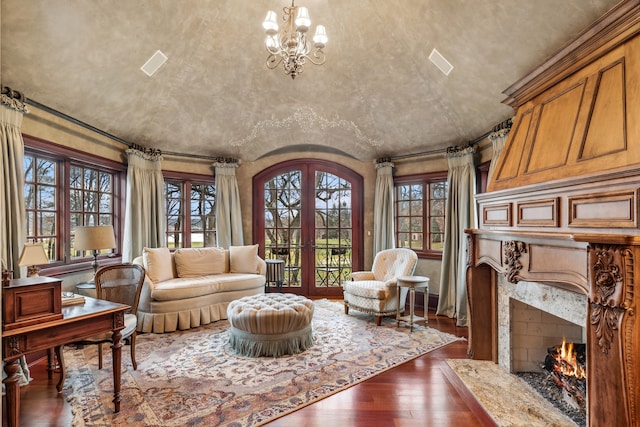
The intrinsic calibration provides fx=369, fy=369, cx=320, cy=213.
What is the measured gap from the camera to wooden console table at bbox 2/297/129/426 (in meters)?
2.14

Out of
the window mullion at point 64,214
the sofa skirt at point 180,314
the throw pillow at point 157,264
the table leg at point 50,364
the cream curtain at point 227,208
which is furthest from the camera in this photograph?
the cream curtain at point 227,208

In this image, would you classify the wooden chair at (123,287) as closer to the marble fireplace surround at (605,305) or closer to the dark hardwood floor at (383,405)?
the dark hardwood floor at (383,405)

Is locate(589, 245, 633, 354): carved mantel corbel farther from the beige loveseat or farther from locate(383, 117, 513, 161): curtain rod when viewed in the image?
the beige loveseat

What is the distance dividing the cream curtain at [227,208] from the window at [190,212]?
286 mm

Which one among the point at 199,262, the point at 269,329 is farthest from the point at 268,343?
the point at 199,262

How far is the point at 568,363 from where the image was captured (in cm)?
271

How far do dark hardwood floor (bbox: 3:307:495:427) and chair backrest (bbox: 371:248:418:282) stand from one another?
1.68m

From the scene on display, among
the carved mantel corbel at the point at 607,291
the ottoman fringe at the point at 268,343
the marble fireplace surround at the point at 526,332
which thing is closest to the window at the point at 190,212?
the ottoman fringe at the point at 268,343

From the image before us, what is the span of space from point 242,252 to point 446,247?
307cm

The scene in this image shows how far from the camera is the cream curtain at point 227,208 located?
6.33 meters

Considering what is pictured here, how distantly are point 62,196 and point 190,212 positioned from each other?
2.16 metres

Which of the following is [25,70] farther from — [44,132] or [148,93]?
[148,93]

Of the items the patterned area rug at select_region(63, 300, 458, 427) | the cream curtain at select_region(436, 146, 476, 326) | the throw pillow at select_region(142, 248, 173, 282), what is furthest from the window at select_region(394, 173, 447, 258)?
the throw pillow at select_region(142, 248, 173, 282)

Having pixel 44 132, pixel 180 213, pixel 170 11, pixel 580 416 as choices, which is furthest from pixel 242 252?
pixel 580 416
